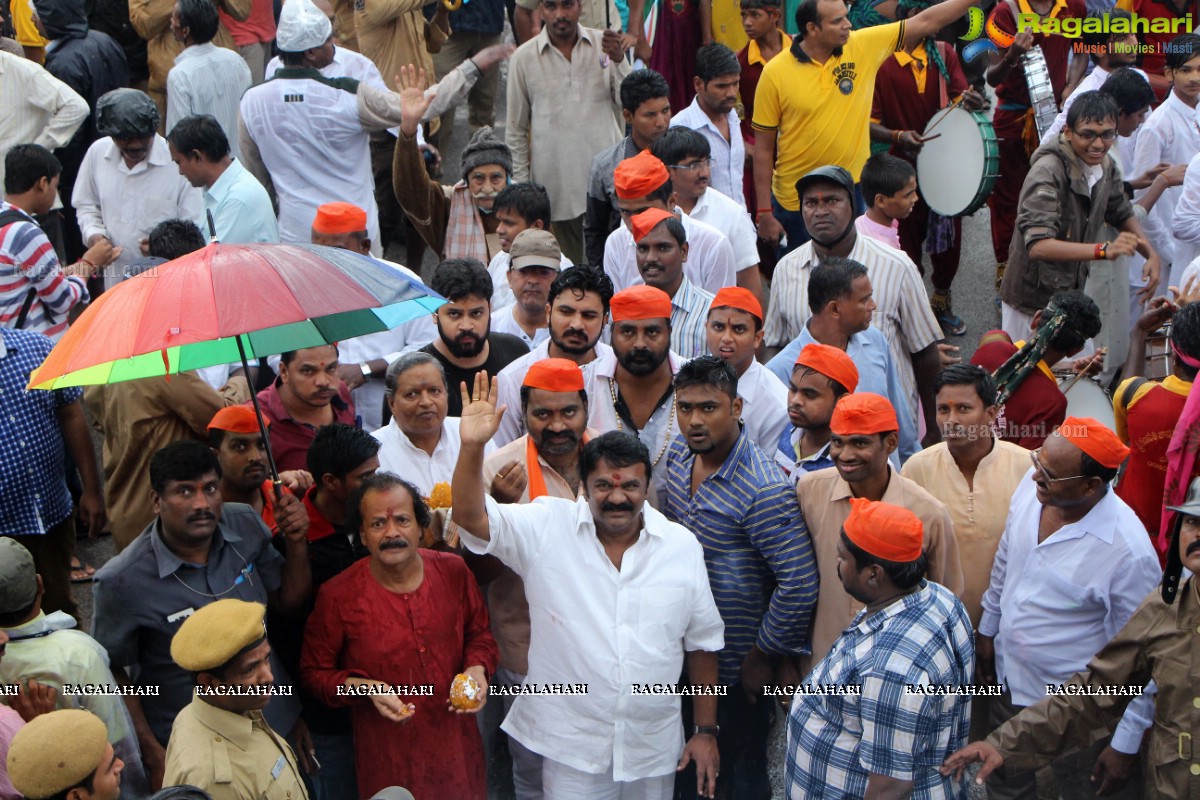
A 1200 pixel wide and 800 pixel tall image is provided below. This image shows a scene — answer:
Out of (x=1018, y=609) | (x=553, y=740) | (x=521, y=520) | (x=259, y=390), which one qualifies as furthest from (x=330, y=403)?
(x=1018, y=609)

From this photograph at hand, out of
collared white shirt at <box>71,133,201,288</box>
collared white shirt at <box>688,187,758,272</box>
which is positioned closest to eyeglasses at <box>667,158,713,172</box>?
collared white shirt at <box>688,187,758,272</box>

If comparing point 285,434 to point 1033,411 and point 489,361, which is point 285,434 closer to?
point 489,361

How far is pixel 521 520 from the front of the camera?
420 centimetres

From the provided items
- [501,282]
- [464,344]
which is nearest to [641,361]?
[464,344]

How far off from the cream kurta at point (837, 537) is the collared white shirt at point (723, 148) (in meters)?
3.41

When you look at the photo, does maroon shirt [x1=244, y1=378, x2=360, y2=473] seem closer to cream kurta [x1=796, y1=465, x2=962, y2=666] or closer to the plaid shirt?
cream kurta [x1=796, y1=465, x2=962, y2=666]

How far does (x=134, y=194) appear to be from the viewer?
6930mm

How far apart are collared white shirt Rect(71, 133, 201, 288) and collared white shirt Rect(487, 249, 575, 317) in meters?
1.55

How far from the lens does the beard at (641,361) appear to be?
16.7 ft

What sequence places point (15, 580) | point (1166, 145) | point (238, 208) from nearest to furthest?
point (15, 580) → point (238, 208) → point (1166, 145)

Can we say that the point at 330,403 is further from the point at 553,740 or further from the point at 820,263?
the point at 820,263

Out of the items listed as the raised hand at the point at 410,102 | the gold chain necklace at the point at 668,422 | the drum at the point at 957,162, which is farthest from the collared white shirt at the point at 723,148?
the gold chain necklace at the point at 668,422

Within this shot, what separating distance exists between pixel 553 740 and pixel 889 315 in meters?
2.64

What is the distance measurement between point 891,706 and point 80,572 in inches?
172
